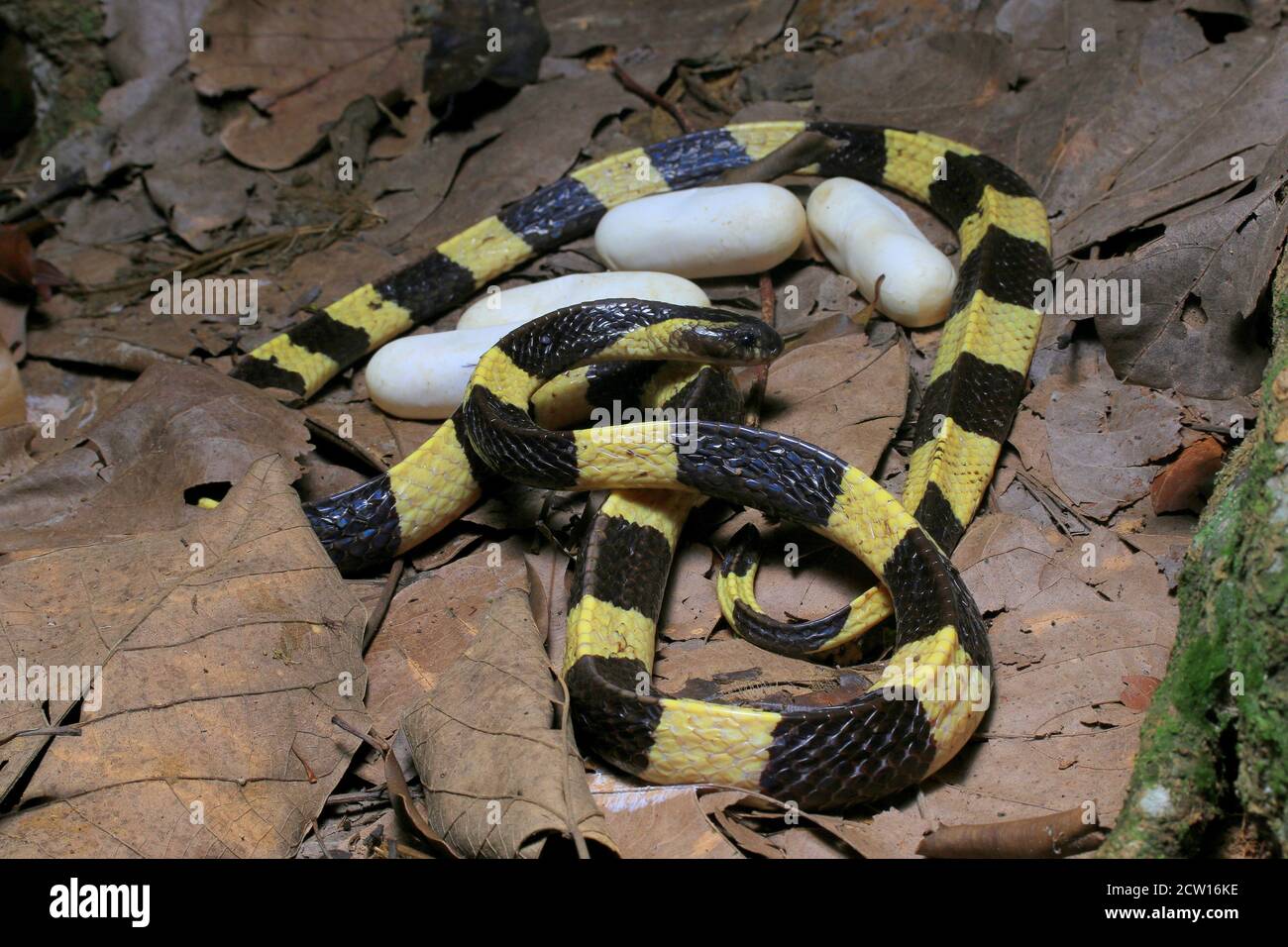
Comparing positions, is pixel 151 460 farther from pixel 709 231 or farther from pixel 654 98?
pixel 654 98

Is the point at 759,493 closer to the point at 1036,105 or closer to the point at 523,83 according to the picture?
the point at 1036,105

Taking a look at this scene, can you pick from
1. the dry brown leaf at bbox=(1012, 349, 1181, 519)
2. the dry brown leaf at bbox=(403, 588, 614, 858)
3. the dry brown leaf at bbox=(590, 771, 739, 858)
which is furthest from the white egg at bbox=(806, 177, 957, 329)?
the dry brown leaf at bbox=(590, 771, 739, 858)

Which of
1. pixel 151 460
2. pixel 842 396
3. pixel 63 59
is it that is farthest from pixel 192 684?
pixel 63 59

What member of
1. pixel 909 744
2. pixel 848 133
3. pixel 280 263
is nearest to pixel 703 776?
pixel 909 744

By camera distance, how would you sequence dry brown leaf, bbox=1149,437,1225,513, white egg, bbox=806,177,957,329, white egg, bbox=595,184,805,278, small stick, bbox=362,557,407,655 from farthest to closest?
white egg, bbox=595,184,805,278
white egg, bbox=806,177,957,329
small stick, bbox=362,557,407,655
dry brown leaf, bbox=1149,437,1225,513

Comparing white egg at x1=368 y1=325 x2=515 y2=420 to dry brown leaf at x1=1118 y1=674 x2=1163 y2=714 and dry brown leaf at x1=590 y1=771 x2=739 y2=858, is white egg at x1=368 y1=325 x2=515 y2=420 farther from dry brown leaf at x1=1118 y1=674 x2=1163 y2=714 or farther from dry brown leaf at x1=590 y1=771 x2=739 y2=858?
dry brown leaf at x1=1118 y1=674 x2=1163 y2=714

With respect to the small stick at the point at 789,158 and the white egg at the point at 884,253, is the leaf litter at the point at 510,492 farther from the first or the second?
the small stick at the point at 789,158
